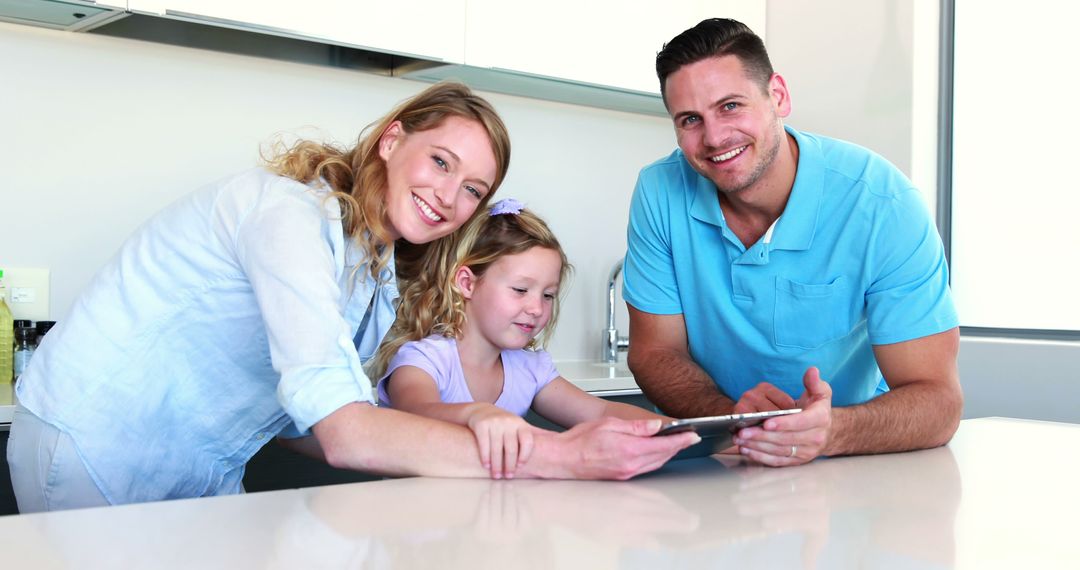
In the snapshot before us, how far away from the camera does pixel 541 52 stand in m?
2.77

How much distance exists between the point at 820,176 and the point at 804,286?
0.22 m

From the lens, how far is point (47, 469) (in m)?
1.39

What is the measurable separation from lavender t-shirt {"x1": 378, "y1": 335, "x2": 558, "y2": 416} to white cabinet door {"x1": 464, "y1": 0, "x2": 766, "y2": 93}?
3.06 ft

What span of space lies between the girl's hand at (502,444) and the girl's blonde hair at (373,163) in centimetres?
37

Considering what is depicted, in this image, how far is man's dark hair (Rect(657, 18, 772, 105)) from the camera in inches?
71.5

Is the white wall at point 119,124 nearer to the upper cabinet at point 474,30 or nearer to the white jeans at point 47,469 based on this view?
the upper cabinet at point 474,30

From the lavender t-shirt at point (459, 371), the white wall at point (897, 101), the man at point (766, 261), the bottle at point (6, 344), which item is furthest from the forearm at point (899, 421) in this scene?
the bottle at point (6, 344)

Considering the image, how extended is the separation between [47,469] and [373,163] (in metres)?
0.63

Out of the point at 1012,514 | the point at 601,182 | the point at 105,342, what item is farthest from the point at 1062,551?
the point at 601,182

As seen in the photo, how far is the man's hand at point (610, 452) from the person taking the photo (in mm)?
1163

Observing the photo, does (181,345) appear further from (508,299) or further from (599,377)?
(599,377)

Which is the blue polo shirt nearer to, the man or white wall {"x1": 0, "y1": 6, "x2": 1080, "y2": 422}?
the man

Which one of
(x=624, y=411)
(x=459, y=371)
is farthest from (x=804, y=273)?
(x=459, y=371)

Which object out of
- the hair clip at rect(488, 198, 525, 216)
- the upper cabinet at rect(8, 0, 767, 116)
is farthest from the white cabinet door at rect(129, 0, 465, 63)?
the hair clip at rect(488, 198, 525, 216)
